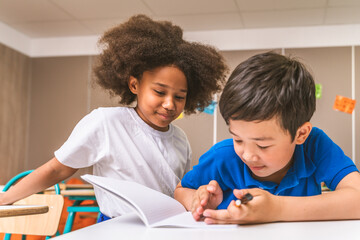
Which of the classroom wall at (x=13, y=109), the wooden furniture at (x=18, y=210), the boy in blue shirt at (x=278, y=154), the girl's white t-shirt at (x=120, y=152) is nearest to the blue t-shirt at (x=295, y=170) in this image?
the boy in blue shirt at (x=278, y=154)

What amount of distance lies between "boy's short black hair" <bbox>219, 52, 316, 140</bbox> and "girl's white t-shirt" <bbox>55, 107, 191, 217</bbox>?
1.48ft

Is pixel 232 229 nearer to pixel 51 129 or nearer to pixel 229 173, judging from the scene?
pixel 229 173

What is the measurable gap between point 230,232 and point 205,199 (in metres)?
0.18

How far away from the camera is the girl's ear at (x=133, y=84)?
1351 millimetres

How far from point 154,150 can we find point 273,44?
3653 mm

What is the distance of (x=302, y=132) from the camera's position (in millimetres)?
826

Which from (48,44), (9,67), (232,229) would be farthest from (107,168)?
(48,44)

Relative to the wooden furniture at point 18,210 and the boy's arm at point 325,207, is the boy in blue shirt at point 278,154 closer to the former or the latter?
the boy's arm at point 325,207

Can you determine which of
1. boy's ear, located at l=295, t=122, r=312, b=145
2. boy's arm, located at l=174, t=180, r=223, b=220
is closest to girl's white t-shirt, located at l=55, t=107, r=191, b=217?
boy's arm, located at l=174, t=180, r=223, b=220

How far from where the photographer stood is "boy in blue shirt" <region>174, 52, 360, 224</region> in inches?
27.8

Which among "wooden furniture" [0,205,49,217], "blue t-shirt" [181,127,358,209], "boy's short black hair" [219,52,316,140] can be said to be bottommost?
"wooden furniture" [0,205,49,217]

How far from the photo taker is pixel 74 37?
5.08m

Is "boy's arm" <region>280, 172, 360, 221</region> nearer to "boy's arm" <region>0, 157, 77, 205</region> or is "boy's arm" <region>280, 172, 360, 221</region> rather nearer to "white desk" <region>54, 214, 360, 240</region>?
"white desk" <region>54, 214, 360, 240</region>

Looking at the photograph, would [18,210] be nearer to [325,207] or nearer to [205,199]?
[205,199]
